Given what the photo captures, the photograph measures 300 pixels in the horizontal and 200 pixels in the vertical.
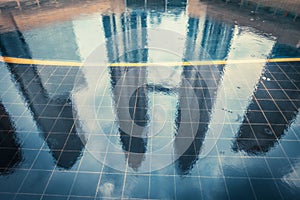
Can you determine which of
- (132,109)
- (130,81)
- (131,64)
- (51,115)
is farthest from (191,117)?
(51,115)

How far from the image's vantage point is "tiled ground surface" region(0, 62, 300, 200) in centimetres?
455

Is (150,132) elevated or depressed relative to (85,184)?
elevated

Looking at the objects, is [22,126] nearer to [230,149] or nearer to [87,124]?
[87,124]

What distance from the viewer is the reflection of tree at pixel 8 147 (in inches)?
193

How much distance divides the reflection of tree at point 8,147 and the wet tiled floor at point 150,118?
1.0 inches

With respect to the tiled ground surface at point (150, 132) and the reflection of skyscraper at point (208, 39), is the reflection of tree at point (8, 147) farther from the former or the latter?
the reflection of skyscraper at point (208, 39)

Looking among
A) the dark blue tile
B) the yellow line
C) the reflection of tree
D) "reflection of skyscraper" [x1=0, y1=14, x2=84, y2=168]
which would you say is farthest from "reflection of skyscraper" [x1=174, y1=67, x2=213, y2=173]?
the reflection of tree

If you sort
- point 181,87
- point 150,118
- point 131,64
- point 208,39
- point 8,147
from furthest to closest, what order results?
point 208,39
point 131,64
point 181,87
point 150,118
point 8,147

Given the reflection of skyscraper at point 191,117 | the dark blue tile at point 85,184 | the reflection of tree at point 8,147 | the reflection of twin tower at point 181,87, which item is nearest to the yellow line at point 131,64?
the reflection of twin tower at point 181,87

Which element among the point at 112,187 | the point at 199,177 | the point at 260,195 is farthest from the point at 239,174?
the point at 112,187

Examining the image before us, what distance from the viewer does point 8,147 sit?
207 inches

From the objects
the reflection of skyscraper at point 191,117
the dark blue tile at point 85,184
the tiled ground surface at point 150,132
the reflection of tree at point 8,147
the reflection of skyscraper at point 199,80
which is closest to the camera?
the dark blue tile at point 85,184

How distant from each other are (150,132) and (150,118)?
508 mm

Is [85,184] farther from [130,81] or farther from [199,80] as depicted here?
[199,80]
